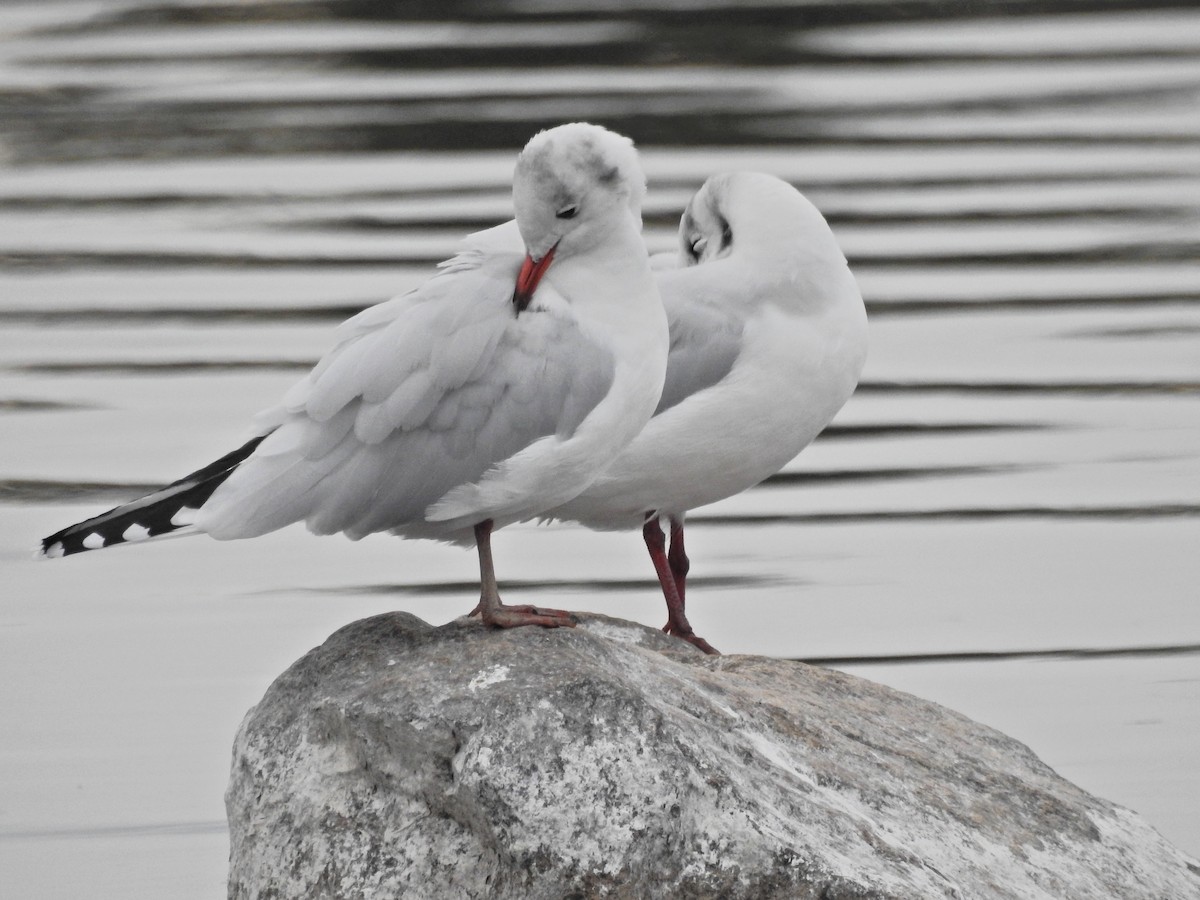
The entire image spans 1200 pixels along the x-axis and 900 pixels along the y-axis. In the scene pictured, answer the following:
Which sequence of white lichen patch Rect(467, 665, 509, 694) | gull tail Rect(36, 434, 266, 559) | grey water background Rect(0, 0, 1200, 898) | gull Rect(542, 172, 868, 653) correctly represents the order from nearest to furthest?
1. white lichen patch Rect(467, 665, 509, 694)
2. gull tail Rect(36, 434, 266, 559)
3. gull Rect(542, 172, 868, 653)
4. grey water background Rect(0, 0, 1200, 898)

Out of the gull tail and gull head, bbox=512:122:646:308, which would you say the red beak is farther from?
the gull tail

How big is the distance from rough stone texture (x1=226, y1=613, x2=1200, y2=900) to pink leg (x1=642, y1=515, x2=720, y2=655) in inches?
48.1

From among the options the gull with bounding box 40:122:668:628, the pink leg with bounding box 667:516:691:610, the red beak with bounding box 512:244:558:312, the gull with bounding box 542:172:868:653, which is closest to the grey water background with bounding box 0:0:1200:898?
the pink leg with bounding box 667:516:691:610

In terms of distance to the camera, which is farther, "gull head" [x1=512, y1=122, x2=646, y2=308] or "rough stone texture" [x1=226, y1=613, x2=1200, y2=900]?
"gull head" [x1=512, y1=122, x2=646, y2=308]

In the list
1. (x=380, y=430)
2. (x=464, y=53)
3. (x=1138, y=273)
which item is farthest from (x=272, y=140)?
(x=380, y=430)

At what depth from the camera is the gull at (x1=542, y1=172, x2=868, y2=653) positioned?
6.59 metres

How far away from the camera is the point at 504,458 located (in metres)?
5.25


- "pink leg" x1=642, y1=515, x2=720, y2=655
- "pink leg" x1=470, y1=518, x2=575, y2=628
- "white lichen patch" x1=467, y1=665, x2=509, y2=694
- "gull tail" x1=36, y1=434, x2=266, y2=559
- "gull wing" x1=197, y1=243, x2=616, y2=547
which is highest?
"gull wing" x1=197, y1=243, x2=616, y2=547

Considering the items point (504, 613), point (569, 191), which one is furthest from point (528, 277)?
point (504, 613)

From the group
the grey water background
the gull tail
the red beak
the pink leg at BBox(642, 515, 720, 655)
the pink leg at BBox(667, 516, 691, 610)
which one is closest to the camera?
the gull tail

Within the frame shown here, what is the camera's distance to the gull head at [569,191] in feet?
17.0

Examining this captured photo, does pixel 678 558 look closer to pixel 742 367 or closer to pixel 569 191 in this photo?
pixel 742 367

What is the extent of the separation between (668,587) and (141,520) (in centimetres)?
208

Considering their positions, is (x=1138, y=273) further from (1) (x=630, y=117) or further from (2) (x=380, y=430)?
(2) (x=380, y=430)
